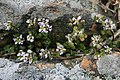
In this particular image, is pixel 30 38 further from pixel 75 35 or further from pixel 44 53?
pixel 75 35

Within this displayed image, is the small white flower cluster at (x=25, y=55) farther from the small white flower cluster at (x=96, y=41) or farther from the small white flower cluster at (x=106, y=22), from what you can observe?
the small white flower cluster at (x=106, y=22)

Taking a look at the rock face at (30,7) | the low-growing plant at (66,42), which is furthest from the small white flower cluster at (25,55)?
the rock face at (30,7)

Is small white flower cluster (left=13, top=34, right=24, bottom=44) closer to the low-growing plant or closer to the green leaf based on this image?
the low-growing plant

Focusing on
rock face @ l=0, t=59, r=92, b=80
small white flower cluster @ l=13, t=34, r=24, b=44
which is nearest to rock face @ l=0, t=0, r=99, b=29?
small white flower cluster @ l=13, t=34, r=24, b=44

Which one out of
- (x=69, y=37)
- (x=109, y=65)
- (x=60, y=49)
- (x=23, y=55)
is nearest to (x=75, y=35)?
(x=69, y=37)

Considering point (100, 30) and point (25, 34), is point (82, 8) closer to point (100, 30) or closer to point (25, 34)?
point (100, 30)

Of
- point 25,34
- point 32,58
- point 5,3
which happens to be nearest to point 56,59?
point 32,58
